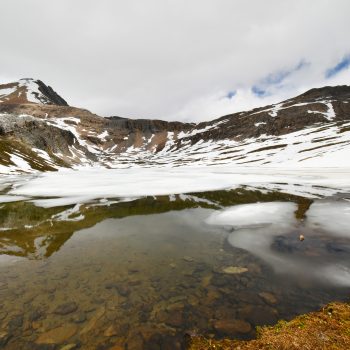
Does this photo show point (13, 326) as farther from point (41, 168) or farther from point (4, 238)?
point (41, 168)

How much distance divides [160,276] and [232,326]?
270cm

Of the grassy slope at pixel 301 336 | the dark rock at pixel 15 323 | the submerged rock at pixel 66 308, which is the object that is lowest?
the grassy slope at pixel 301 336

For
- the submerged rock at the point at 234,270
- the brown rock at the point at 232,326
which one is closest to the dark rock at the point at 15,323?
the brown rock at the point at 232,326

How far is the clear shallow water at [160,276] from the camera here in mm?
5547

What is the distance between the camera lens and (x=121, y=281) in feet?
24.6

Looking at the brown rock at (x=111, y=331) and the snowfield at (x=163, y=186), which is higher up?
the snowfield at (x=163, y=186)

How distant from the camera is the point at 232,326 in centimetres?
552

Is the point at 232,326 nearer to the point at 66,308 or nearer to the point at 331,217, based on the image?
the point at 66,308

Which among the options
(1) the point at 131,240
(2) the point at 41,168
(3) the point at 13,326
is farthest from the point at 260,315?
(2) the point at 41,168

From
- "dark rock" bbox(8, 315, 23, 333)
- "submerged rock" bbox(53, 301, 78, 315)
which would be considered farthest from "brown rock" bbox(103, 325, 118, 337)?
"dark rock" bbox(8, 315, 23, 333)

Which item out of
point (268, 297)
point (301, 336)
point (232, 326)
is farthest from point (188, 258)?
point (301, 336)

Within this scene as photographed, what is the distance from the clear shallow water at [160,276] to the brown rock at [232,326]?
0.02m

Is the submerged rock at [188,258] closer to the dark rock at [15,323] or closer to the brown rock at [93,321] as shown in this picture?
the brown rock at [93,321]

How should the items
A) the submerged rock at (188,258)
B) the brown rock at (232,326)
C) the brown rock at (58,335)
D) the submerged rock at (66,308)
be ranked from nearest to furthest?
1. the brown rock at (58,335)
2. the brown rock at (232,326)
3. the submerged rock at (66,308)
4. the submerged rock at (188,258)
